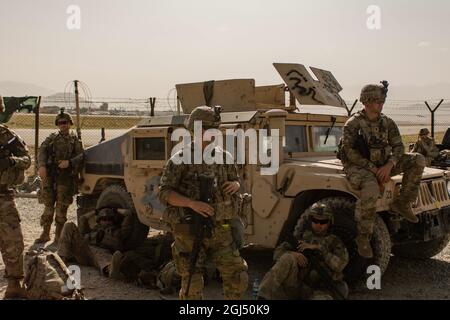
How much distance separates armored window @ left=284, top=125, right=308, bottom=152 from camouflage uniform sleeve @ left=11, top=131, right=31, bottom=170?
236cm

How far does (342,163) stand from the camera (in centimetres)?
487

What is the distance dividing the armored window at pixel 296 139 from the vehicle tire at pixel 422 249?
166 cm

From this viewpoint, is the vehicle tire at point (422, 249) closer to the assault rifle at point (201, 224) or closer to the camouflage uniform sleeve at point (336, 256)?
the camouflage uniform sleeve at point (336, 256)

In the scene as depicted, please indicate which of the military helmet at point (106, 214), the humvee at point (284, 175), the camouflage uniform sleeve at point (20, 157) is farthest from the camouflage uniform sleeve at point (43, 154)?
the camouflage uniform sleeve at point (20, 157)

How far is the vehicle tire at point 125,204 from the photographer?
6.41m

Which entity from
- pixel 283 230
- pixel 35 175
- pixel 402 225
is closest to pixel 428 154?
pixel 402 225

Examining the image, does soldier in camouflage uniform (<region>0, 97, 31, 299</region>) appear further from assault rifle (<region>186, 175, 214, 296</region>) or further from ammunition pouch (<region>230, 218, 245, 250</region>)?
ammunition pouch (<region>230, 218, 245, 250</region>)

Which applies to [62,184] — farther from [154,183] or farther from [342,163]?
[342,163]

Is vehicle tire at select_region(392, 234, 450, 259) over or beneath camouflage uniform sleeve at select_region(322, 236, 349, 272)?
beneath

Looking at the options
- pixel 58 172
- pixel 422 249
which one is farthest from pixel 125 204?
pixel 422 249

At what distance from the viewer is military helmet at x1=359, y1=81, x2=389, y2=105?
15.4ft

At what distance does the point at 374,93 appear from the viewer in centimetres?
470

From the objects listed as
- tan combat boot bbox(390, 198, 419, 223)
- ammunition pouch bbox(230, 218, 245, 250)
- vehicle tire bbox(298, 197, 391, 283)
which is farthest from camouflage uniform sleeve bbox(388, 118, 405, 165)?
ammunition pouch bbox(230, 218, 245, 250)
